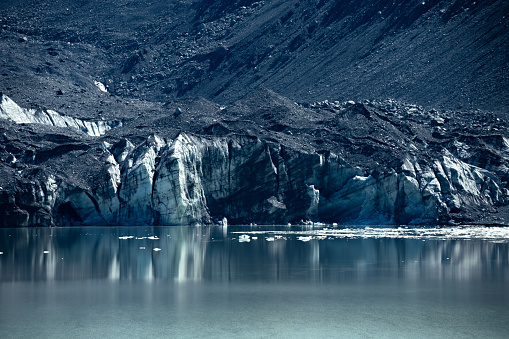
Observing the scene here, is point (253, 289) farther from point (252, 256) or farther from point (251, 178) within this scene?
point (251, 178)

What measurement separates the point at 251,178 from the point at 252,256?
28.7m

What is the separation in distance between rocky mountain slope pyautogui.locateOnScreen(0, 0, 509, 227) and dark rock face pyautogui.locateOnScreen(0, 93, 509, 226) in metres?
0.11

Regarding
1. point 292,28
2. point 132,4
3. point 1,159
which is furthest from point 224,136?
point 132,4

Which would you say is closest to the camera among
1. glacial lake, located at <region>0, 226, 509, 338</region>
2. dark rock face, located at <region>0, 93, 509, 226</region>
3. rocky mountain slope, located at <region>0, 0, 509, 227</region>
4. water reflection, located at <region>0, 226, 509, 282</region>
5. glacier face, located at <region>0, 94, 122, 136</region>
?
glacial lake, located at <region>0, 226, 509, 338</region>

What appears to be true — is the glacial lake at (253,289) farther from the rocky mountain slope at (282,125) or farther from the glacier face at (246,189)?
the rocky mountain slope at (282,125)

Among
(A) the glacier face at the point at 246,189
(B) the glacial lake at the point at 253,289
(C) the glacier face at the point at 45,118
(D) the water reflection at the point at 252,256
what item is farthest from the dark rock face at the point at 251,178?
(B) the glacial lake at the point at 253,289

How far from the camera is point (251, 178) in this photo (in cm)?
6203

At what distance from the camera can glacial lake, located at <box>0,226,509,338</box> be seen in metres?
18.8

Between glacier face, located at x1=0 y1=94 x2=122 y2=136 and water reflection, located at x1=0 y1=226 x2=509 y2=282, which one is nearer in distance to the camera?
water reflection, located at x1=0 y1=226 x2=509 y2=282

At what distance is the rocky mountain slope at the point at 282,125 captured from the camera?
58.2 m

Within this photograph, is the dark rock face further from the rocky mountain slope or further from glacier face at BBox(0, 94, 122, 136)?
glacier face at BBox(0, 94, 122, 136)

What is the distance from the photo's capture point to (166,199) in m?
57.5

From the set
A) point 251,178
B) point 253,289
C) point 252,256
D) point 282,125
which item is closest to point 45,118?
point 282,125

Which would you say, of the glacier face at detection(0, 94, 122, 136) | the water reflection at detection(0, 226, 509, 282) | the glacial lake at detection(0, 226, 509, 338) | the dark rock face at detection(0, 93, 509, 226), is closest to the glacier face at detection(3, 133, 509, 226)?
the dark rock face at detection(0, 93, 509, 226)
